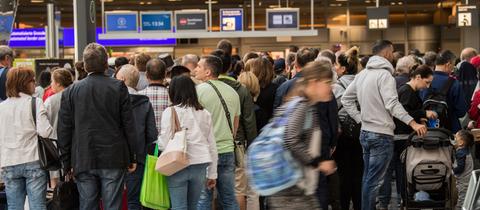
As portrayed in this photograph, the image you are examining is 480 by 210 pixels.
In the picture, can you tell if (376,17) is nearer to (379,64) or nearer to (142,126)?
(379,64)

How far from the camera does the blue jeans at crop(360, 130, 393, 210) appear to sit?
9656mm

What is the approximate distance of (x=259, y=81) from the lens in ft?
33.9

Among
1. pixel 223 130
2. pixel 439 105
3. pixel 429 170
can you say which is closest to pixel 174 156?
pixel 223 130

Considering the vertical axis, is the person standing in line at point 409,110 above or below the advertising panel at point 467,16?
below

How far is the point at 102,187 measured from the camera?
8016 mm

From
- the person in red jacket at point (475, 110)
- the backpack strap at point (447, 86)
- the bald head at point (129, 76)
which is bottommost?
the person in red jacket at point (475, 110)

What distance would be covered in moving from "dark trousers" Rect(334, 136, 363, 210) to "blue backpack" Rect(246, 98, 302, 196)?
4701 mm

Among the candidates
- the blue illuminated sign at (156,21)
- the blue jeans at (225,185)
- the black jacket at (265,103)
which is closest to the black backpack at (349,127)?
the black jacket at (265,103)

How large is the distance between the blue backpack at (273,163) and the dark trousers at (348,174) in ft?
15.4

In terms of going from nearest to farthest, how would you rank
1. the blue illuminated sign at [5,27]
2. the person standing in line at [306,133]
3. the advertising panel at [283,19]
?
the person standing in line at [306,133], the blue illuminated sign at [5,27], the advertising panel at [283,19]

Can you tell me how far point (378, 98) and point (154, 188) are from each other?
298 cm

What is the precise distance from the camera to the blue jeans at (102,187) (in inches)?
313

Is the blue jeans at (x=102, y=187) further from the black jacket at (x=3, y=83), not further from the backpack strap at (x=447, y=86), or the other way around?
the backpack strap at (x=447, y=86)

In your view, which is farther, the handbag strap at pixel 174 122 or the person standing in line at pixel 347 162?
the person standing in line at pixel 347 162
